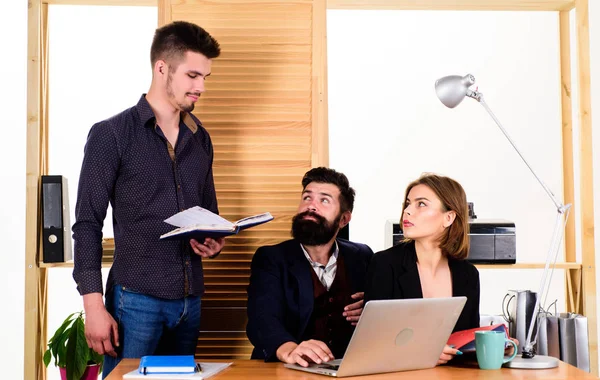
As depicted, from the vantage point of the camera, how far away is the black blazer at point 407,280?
2.46 metres

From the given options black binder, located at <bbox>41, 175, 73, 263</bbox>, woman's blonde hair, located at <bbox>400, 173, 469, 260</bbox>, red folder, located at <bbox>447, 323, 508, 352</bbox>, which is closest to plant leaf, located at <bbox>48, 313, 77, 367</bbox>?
black binder, located at <bbox>41, 175, 73, 263</bbox>

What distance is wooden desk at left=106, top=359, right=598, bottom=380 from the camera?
6.19 feet

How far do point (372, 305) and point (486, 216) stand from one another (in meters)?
2.57

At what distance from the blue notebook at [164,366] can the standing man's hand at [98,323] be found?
0.44 metres

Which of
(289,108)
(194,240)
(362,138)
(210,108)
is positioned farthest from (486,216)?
(194,240)

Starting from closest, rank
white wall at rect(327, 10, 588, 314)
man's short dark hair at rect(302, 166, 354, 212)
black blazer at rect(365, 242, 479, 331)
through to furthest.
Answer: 1. black blazer at rect(365, 242, 479, 331)
2. man's short dark hair at rect(302, 166, 354, 212)
3. white wall at rect(327, 10, 588, 314)

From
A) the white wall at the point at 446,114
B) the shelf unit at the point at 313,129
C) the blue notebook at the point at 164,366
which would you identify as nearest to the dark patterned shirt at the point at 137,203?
the blue notebook at the point at 164,366

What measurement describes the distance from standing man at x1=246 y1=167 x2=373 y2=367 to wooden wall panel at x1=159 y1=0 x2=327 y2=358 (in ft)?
1.34

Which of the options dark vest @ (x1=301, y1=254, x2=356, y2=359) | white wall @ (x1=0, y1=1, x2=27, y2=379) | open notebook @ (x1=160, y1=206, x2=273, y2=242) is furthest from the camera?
white wall @ (x1=0, y1=1, x2=27, y2=379)

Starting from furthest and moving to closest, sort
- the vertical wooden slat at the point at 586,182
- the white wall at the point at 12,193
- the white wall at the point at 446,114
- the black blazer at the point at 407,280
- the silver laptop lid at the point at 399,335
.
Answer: the white wall at the point at 446,114, the white wall at the point at 12,193, the vertical wooden slat at the point at 586,182, the black blazer at the point at 407,280, the silver laptop lid at the point at 399,335

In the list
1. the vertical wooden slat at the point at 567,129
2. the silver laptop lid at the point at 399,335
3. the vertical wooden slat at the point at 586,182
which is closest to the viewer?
the silver laptop lid at the point at 399,335

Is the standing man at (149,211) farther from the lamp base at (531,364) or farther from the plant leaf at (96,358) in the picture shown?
the lamp base at (531,364)

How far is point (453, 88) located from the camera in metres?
2.54

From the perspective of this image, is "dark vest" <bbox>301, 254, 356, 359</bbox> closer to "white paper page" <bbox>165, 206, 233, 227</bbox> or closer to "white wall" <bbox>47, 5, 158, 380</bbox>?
"white paper page" <bbox>165, 206, 233, 227</bbox>
